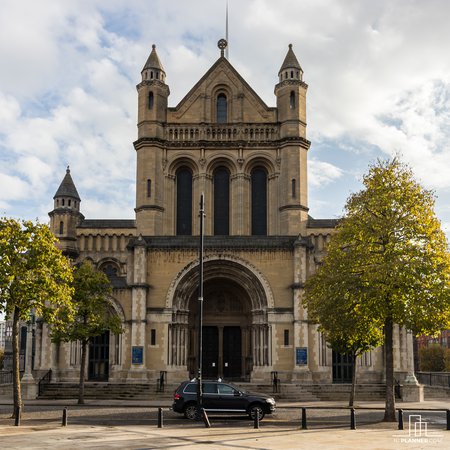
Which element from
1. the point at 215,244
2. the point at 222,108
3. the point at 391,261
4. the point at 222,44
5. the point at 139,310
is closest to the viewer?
the point at 391,261

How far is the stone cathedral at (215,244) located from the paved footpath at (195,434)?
1208cm

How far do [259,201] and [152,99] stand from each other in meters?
11.2

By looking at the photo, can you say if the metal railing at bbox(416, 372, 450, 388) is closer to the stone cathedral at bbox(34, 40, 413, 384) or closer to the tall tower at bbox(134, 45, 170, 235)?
the stone cathedral at bbox(34, 40, 413, 384)

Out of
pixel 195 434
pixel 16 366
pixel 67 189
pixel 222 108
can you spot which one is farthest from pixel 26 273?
pixel 222 108

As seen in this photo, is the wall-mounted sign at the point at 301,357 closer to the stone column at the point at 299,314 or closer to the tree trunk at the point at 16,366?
the stone column at the point at 299,314

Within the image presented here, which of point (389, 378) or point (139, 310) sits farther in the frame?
point (139, 310)

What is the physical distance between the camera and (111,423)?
21922 millimetres

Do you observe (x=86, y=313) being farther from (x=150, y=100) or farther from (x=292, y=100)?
(x=292, y=100)

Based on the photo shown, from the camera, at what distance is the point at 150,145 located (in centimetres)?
4481

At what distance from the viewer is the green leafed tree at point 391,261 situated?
2252 centimetres

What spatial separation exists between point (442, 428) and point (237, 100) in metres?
32.0

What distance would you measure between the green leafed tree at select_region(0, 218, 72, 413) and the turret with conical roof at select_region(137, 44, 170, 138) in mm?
22402

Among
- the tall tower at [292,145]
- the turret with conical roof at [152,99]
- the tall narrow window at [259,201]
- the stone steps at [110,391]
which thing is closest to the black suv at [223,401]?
the stone steps at [110,391]

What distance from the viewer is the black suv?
22953 millimetres
